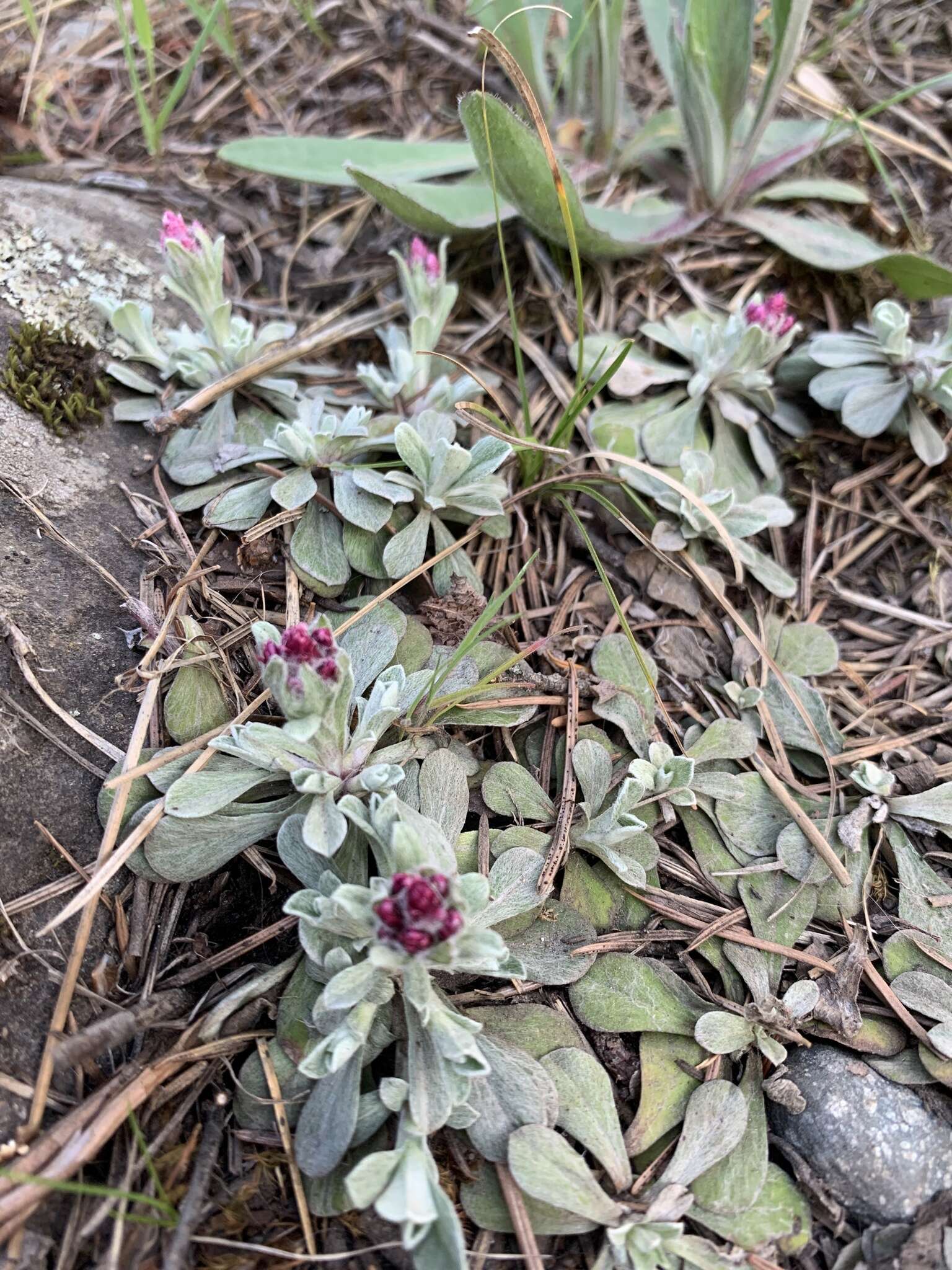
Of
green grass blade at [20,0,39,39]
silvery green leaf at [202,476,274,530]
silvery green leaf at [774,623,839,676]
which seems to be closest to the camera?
silvery green leaf at [202,476,274,530]

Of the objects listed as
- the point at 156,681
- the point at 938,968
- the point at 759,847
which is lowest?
the point at 938,968

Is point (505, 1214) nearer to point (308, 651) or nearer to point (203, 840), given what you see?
point (203, 840)

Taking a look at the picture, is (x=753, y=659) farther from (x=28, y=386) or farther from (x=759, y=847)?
→ (x=28, y=386)

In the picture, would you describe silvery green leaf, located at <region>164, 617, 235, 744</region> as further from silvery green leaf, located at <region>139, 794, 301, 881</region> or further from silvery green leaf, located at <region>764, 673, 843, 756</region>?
silvery green leaf, located at <region>764, 673, 843, 756</region>

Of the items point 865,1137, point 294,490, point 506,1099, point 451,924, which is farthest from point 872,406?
point 506,1099

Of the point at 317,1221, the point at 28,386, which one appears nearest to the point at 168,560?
the point at 28,386

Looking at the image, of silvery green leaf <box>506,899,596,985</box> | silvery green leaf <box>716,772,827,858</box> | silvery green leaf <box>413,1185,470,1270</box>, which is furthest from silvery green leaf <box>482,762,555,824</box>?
silvery green leaf <box>413,1185,470,1270</box>
